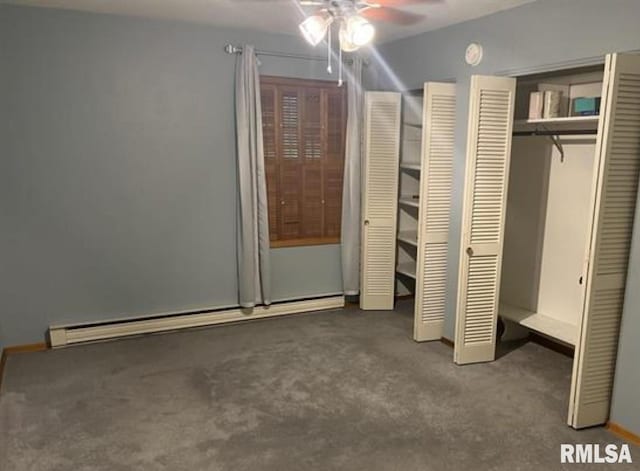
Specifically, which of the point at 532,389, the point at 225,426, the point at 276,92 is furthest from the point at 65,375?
the point at 532,389

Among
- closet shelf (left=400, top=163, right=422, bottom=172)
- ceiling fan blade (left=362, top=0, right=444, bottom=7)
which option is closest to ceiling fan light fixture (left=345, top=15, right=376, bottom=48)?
ceiling fan blade (left=362, top=0, right=444, bottom=7)

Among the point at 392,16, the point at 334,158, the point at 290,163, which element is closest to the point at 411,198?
the point at 334,158

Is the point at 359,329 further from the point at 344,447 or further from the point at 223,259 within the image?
the point at 344,447

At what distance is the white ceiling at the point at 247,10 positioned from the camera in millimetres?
3066

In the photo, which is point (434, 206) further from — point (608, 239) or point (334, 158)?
point (608, 239)

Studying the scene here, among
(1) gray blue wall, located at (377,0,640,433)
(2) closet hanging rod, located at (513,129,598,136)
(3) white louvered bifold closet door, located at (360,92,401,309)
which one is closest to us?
(1) gray blue wall, located at (377,0,640,433)

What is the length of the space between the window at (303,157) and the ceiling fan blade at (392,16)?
3.36ft

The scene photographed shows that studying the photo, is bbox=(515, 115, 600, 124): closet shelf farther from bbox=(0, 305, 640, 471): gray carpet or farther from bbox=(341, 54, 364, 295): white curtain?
bbox=(0, 305, 640, 471): gray carpet

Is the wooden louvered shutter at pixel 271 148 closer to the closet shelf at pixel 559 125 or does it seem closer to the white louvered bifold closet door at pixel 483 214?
the white louvered bifold closet door at pixel 483 214

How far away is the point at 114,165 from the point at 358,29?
2342 millimetres

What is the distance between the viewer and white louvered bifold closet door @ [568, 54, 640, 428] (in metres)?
2.34

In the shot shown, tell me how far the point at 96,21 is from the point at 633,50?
343 cm

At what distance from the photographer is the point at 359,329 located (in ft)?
13.5

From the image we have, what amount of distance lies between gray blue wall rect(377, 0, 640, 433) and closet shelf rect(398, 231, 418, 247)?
2.23 feet
